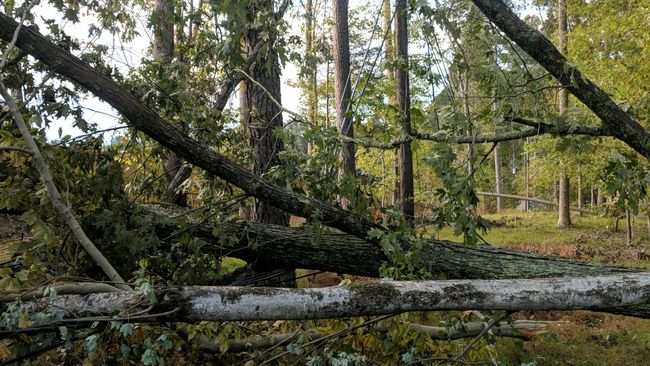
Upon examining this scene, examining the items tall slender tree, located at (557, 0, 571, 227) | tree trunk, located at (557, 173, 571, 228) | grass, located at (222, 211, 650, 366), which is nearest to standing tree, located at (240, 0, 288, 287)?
grass, located at (222, 211, 650, 366)

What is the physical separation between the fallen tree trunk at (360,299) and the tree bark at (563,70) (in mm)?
1606

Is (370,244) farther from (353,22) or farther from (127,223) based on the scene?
(353,22)

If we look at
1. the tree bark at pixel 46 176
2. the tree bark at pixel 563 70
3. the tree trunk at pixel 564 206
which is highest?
the tree bark at pixel 563 70

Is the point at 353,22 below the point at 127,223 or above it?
above

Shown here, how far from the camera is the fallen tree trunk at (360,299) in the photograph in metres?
1.77

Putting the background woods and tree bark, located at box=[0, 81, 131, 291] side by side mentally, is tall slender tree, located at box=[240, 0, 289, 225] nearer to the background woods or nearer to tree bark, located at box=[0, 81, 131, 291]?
the background woods

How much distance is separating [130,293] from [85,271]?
1.85 metres

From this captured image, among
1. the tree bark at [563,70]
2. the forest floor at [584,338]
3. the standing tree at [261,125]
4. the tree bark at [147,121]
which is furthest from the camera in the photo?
the forest floor at [584,338]

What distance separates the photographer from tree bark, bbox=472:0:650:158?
319 centimetres

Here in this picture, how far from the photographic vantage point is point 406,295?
78.5 inches

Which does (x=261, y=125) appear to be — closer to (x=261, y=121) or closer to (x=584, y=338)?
(x=261, y=121)

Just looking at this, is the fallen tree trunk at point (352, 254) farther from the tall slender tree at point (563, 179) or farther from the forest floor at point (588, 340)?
the tall slender tree at point (563, 179)

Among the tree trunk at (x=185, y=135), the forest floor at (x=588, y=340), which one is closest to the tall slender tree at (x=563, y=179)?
the forest floor at (x=588, y=340)

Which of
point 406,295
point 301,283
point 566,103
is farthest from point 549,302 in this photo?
point 566,103
